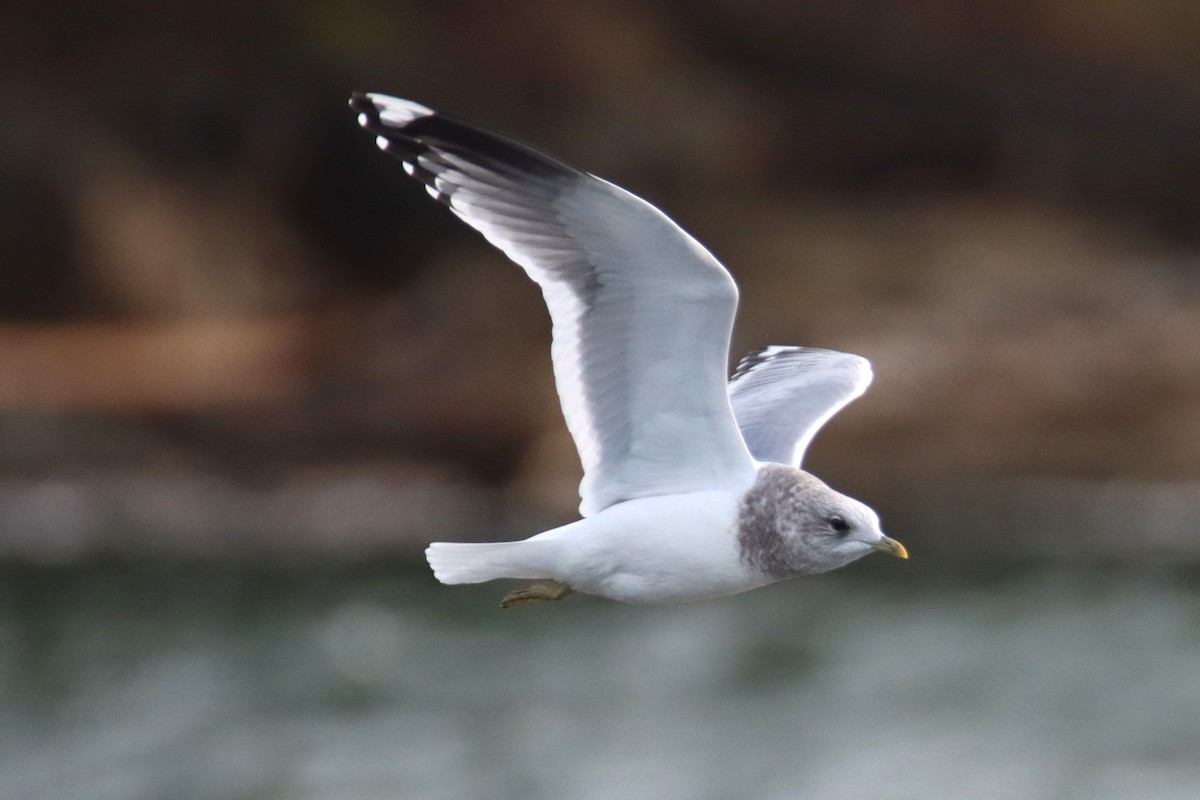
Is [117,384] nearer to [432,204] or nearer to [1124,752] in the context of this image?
[432,204]

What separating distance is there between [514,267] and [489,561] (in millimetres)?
8749

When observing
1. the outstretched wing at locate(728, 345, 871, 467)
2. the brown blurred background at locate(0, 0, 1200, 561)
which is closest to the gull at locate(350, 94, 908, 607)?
the outstretched wing at locate(728, 345, 871, 467)

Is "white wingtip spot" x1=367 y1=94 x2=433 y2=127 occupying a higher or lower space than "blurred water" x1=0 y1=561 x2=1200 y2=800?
higher

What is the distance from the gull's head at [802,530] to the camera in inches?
137

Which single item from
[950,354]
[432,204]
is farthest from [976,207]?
[432,204]

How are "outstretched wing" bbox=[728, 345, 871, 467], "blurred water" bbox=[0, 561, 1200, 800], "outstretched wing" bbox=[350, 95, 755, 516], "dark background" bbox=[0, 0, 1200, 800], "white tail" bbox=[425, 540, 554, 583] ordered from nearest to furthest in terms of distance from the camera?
"outstretched wing" bbox=[350, 95, 755, 516] → "white tail" bbox=[425, 540, 554, 583] → "outstretched wing" bbox=[728, 345, 871, 467] → "blurred water" bbox=[0, 561, 1200, 800] → "dark background" bbox=[0, 0, 1200, 800]

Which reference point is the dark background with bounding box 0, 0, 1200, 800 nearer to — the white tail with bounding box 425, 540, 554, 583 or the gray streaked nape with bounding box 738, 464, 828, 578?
the white tail with bounding box 425, 540, 554, 583

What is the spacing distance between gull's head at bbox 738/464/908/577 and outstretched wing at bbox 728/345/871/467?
0.51 metres

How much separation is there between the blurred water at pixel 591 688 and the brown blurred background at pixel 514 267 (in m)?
0.40

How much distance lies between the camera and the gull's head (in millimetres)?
3492

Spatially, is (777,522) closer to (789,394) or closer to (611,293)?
(611,293)

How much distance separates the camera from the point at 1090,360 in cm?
1098

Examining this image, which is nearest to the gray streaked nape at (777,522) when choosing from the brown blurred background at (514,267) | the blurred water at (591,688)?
the blurred water at (591,688)

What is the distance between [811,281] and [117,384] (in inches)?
192
